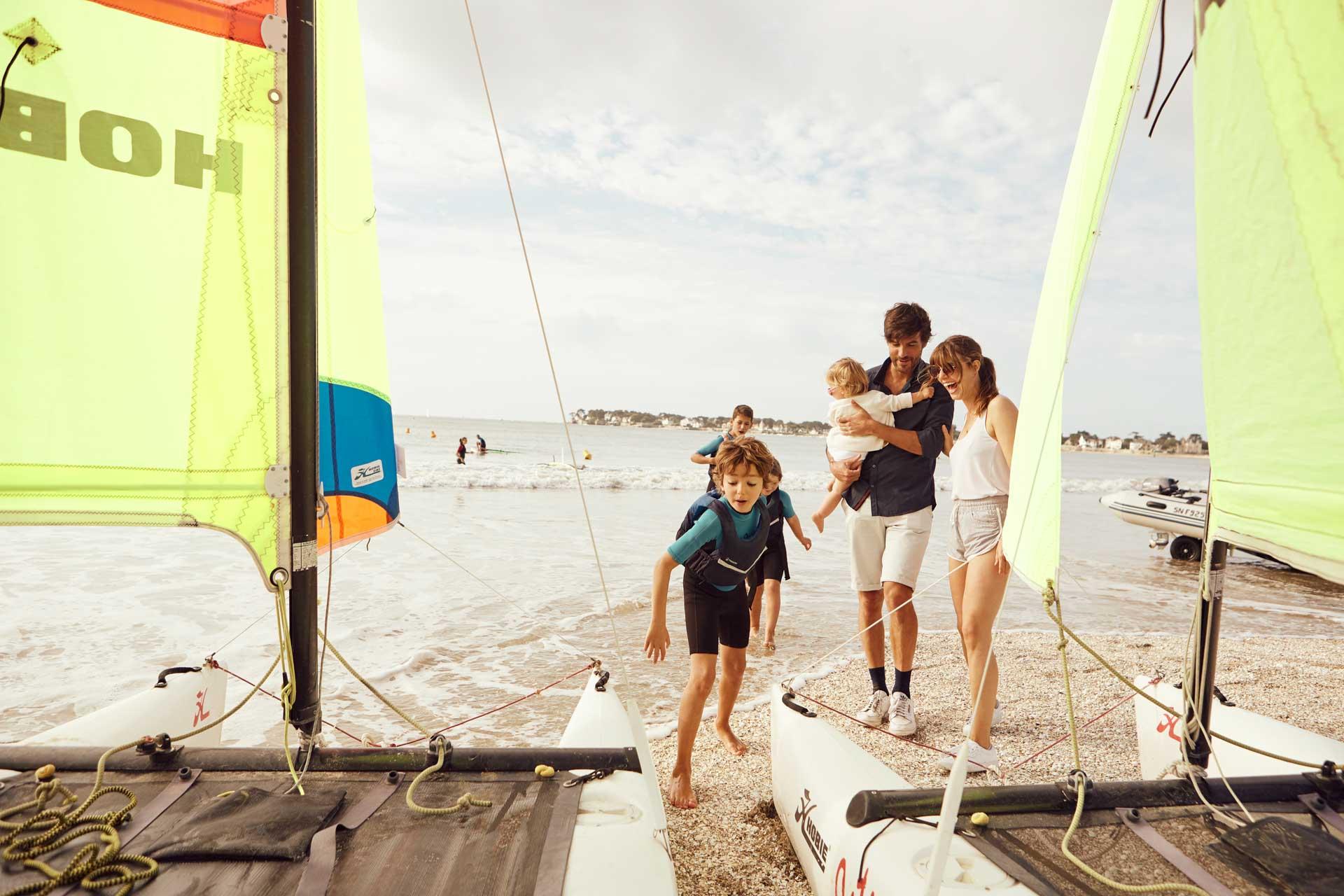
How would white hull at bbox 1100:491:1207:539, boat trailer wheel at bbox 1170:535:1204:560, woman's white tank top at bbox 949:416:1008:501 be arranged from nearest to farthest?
woman's white tank top at bbox 949:416:1008:501 → white hull at bbox 1100:491:1207:539 → boat trailer wheel at bbox 1170:535:1204:560

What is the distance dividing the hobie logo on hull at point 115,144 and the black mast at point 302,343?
177 millimetres

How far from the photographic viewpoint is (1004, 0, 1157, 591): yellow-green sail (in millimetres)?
1923

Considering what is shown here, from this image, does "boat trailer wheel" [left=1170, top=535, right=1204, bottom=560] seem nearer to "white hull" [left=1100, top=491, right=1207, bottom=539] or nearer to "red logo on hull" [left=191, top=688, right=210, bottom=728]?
"white hull" [left=1100, top=491, right=1207, bottom=539]

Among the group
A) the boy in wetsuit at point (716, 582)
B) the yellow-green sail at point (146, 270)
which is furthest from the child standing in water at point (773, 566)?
the yellow-green sail at point (146, 270)

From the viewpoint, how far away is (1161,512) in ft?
36.5

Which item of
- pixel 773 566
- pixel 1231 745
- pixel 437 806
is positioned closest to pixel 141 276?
pixel 437 806

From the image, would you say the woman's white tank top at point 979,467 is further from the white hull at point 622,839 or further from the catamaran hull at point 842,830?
the white hull at point 622,839

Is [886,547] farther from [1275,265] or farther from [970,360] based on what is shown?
[1275,265]

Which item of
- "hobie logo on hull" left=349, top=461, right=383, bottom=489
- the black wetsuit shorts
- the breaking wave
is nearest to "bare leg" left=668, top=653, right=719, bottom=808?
the black wetsuit shorts

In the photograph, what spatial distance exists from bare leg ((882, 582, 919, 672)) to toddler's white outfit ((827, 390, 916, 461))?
0.73 meters

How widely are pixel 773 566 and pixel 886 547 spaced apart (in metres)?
1.57

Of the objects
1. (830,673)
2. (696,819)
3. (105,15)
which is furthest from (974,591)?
(105,15)

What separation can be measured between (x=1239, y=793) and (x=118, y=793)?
315 cm

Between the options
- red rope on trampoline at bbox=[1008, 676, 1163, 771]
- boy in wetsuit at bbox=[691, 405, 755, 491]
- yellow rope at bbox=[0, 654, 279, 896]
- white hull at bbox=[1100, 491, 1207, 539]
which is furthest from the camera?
white hull at bbox=[1100, 491, 1207, 539]
